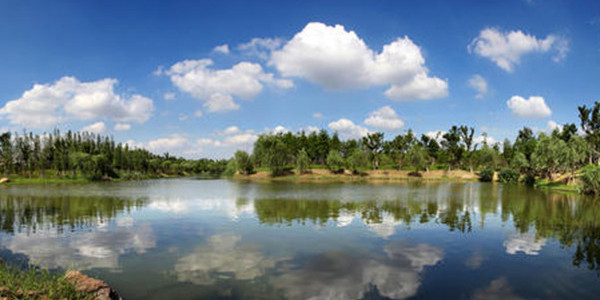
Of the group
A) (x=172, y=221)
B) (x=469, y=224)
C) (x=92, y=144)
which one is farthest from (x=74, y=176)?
(x=469, y=224)

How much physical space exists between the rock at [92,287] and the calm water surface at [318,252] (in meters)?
1.56

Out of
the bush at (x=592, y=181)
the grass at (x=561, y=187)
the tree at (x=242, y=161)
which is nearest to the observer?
the bush at (x=592, y=181)

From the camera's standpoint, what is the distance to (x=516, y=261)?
734 inches

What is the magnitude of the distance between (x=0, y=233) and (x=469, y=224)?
3867 centimetres

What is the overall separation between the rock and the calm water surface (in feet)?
5.10

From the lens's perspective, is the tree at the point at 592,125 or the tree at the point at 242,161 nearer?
the tree at the point at 592,125

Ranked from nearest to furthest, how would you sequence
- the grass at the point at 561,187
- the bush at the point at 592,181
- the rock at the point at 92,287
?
the rock at the point at 92,287, the bush at the point at 592,181, the grass at the point at 561,187

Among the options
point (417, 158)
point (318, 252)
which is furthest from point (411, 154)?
point (318, 252)

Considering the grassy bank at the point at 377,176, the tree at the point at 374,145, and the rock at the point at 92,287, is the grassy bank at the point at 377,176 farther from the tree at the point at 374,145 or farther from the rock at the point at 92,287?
the rock at the point at 92,287

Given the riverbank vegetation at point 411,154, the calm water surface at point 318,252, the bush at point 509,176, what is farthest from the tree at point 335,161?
the calm water surface at point 318,252

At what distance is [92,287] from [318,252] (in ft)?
38.2

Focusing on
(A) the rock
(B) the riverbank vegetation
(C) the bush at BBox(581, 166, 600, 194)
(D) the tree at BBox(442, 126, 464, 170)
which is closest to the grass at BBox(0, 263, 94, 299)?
(A) the rock

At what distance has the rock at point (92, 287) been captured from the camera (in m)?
11.7

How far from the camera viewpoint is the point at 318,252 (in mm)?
19734
